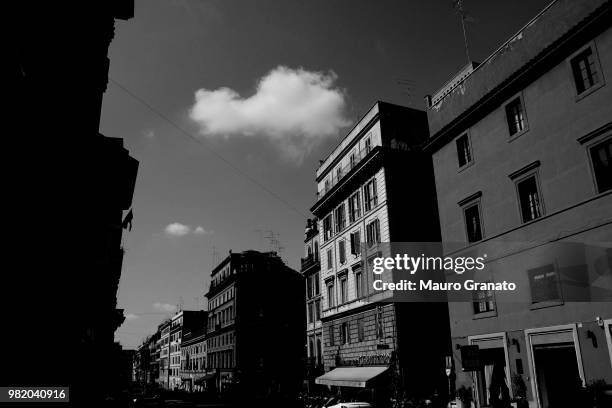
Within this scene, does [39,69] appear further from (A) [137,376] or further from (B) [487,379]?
(A) [137,376]

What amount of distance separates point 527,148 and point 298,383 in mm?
46222

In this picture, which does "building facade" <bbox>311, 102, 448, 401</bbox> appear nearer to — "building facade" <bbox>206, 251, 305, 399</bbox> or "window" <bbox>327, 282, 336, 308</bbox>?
"window" <bbox>327, 282, 336, 308</bbox>

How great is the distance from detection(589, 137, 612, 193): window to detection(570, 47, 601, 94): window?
8.02ft

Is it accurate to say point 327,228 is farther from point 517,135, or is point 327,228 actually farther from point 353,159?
point 517,135

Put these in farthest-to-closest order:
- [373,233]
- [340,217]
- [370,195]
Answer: [340,217]
[370,195]
[373,233]

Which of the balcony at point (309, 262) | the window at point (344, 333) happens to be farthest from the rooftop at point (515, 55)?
the balcony at point (309, 262)

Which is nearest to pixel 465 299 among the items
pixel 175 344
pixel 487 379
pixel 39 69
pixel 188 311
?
pixel 487 379

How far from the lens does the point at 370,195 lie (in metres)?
34.3

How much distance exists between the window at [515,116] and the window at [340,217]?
1910cm

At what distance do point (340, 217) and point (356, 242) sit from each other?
438 centimetres

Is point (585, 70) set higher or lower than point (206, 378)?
higher

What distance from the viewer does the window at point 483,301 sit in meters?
21.2

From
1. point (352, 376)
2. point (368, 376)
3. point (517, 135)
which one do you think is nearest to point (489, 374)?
point (368, 376)

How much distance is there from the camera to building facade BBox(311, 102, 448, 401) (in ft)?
96.2
